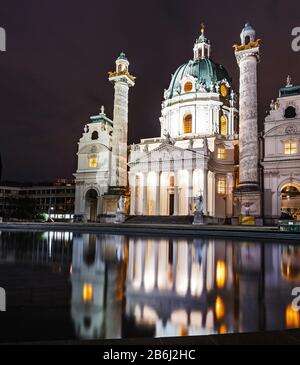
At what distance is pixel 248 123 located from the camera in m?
46.2

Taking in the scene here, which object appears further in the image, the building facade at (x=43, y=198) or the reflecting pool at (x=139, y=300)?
the building facade at (x=43, y=198)

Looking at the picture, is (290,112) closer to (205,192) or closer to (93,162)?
(205,192)

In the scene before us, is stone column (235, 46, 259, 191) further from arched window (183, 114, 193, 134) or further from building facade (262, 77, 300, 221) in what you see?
arched window (183, 114, 193, 134)

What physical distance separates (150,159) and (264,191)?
19041 millimetres

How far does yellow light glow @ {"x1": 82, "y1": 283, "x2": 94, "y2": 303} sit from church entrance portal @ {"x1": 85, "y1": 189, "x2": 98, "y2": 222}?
59.3 metres

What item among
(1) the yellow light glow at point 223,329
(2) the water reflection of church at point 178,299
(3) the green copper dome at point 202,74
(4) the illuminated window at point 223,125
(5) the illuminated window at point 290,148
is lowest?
(2) the water reflection of church at point 178,299

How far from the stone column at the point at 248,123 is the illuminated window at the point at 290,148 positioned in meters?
5.72

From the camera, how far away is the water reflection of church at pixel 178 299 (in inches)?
165

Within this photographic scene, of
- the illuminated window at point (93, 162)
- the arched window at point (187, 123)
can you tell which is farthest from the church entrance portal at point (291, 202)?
the illuminated window at point (93, 162)

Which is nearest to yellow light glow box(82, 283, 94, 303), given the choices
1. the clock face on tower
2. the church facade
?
the church facade

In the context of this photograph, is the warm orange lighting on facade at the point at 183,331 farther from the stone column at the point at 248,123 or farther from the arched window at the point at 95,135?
the arched window at the point at 95,135

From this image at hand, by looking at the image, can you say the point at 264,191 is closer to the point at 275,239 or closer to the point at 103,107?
the point at 275,239

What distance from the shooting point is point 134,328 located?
4.09m
